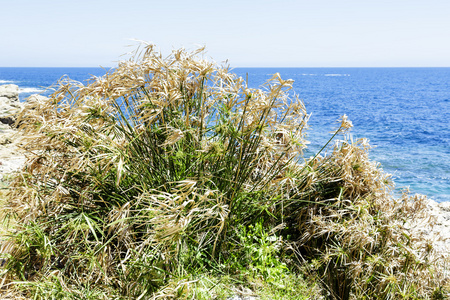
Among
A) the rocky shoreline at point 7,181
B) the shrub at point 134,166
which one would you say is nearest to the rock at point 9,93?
the rocky shoreline at point 7,181

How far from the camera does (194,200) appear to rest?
2871 millimetres

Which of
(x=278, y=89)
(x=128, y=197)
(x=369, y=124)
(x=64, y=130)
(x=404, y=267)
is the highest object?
(x=278, y=89)

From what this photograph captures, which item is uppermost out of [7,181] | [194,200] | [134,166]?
[134,166]

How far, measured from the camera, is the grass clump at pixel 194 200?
2871mm

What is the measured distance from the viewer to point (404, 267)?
3.52 metres

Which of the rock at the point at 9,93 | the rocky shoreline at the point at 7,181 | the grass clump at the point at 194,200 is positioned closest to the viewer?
the grass clump at the point at 194,200

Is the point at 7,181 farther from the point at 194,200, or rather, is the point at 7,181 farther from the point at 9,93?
the point at 9,93

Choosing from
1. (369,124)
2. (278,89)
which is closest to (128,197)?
(278,89)

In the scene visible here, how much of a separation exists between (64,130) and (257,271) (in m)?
2.16

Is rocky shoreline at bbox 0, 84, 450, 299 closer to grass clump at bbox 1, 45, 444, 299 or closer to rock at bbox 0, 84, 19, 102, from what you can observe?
grass clump at bbox 1, 45, 444, 299

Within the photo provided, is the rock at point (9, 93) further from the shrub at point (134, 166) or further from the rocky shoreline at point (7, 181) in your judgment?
the shrub at point (134, 166)

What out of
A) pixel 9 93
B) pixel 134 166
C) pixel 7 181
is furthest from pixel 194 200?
pixel 9 93

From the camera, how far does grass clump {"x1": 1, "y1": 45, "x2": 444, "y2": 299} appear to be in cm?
287

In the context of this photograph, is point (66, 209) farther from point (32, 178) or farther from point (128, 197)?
point (128, 197)
